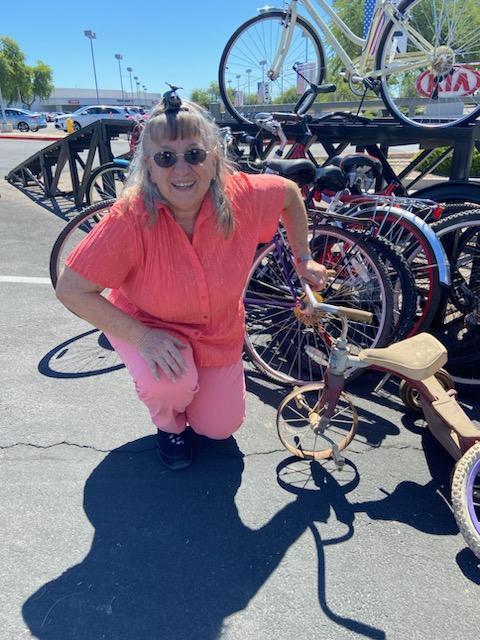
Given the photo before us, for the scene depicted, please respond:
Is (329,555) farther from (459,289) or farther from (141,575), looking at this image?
(459,289)

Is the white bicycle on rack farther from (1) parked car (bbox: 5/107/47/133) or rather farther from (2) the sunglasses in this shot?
(1) parked car (bbox: 5/107/47/133)

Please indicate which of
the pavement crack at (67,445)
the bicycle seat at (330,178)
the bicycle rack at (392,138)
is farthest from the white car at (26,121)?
the pavement crack at (67,445)

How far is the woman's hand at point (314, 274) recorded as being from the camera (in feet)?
7.79

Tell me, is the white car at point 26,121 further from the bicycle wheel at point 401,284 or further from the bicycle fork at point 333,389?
the bicycle fork at point 333,389

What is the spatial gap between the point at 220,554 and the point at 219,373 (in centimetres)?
80

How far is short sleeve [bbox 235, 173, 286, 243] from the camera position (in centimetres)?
223

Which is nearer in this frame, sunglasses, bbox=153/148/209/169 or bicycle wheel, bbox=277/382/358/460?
sunglasses, bbox=153/148/209/169

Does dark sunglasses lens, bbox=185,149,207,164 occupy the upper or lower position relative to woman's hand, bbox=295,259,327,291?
upper

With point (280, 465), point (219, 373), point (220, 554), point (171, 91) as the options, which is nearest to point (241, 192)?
point (171, 91)

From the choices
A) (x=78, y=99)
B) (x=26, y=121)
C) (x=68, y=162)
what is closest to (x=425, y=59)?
(x=68, y=162)

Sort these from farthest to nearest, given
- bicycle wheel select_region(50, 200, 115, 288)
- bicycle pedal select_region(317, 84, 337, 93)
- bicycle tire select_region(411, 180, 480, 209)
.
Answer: bicycle pedal select_region(317, 84, 337, 93)
bicycle wheel select_region(50, 200, 115, 288)
bicycle tire select_region(411, 180, 480, 209)

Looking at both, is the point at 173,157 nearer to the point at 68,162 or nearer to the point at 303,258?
the point at 303,258

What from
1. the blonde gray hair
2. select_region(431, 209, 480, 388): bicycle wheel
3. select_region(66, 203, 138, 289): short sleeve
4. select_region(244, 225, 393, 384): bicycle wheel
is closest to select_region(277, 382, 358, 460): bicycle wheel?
select_region(244, 225, 393, 384): bicycle wheel

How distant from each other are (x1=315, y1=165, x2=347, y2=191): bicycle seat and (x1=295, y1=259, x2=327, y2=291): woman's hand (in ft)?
2.67
